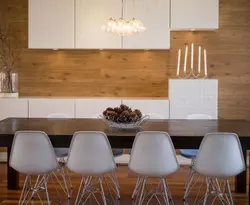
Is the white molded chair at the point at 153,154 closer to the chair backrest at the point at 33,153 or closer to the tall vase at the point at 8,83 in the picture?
the chair backrest at the point at 33,153

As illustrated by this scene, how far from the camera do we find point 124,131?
337 centimetres

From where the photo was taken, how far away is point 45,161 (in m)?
3.21

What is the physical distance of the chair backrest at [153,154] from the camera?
307 centimetres

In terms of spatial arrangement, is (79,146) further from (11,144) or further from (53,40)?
(53,40)

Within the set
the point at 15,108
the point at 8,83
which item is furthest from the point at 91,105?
the point at 8,83

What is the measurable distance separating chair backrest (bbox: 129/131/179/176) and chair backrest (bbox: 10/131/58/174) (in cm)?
65

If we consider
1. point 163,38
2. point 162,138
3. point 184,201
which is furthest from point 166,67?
point 162,138

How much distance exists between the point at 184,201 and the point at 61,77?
2.91 metres

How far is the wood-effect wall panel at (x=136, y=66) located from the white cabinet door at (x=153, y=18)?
48 centimetres

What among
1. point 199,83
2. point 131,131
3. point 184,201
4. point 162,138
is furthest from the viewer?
point 199,83

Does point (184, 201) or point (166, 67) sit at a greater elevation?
point (166, 67)

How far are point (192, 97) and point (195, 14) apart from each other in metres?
1.10

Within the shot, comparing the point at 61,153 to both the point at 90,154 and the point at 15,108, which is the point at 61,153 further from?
the point at 15,108

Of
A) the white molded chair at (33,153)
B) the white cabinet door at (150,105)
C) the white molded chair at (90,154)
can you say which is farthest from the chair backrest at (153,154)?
the white cabinet door at (150,105)
